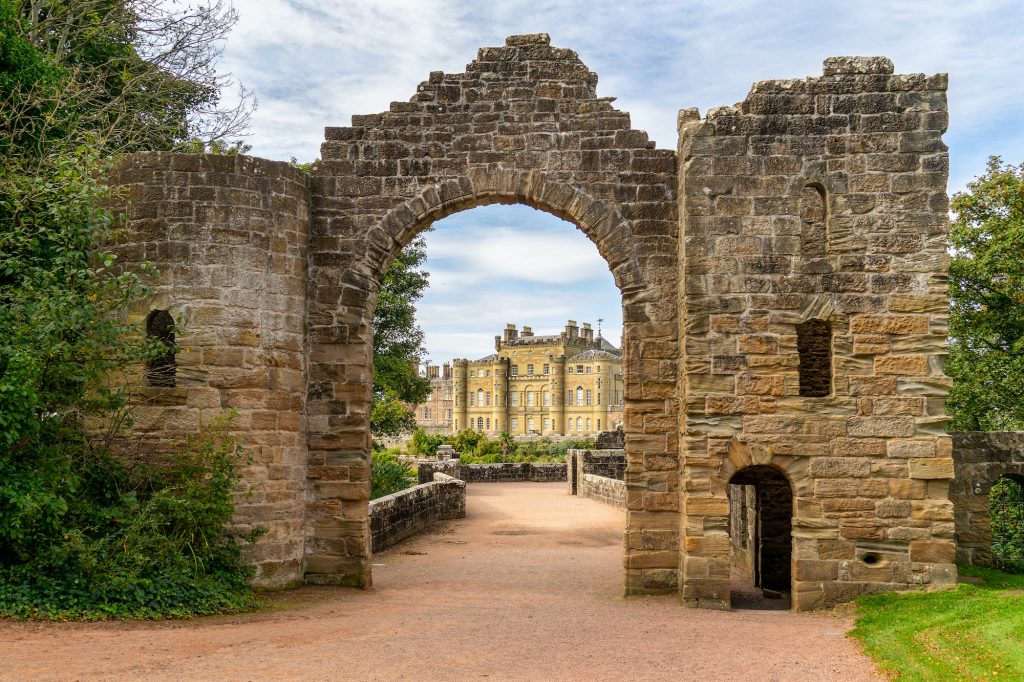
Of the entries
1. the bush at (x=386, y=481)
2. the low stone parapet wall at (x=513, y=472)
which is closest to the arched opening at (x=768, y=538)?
the bush at (x=386, y=481)

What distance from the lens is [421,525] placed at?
17.4m

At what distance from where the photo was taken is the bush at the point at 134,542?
8.08m

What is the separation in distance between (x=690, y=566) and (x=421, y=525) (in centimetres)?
874

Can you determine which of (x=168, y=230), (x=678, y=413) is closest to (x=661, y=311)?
(x=678, y=413)

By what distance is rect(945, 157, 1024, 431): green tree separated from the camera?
1548 centimetres

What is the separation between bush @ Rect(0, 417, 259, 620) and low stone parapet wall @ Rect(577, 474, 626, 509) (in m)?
12.8

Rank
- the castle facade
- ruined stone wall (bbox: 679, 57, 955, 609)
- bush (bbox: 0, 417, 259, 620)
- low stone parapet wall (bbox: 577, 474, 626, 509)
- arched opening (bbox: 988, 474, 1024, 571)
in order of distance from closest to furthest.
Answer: bush (bbox: 0, 417, 259, 620)
ruined stone wall (bbox: 679, 57, 955, 609)
arched opening (bbox: 988, 474, 1024, 571)
low stone parapet wall (bbox: 577, 474, 626, 509)
the castle facade

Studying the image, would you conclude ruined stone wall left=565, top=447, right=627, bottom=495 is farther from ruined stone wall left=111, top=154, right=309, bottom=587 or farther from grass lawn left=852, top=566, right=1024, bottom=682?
grass lawn left=852, top=566, right=1024, bottom=682

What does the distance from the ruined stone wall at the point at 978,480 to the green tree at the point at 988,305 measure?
4.39m

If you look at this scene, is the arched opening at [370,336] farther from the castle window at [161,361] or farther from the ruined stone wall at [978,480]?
the ruined stone wall at [978,480]

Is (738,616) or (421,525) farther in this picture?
(421,525)

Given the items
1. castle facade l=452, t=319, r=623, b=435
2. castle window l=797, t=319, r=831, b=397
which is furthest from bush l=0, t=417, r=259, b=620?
castle facade l=452, t=319, r=623, b=435

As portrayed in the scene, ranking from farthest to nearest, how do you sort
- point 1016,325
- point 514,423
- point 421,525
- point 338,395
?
point 514,423, point 421,525, point 1016,325, point 338,395

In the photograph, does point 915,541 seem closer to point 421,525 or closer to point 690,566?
point 690,566
